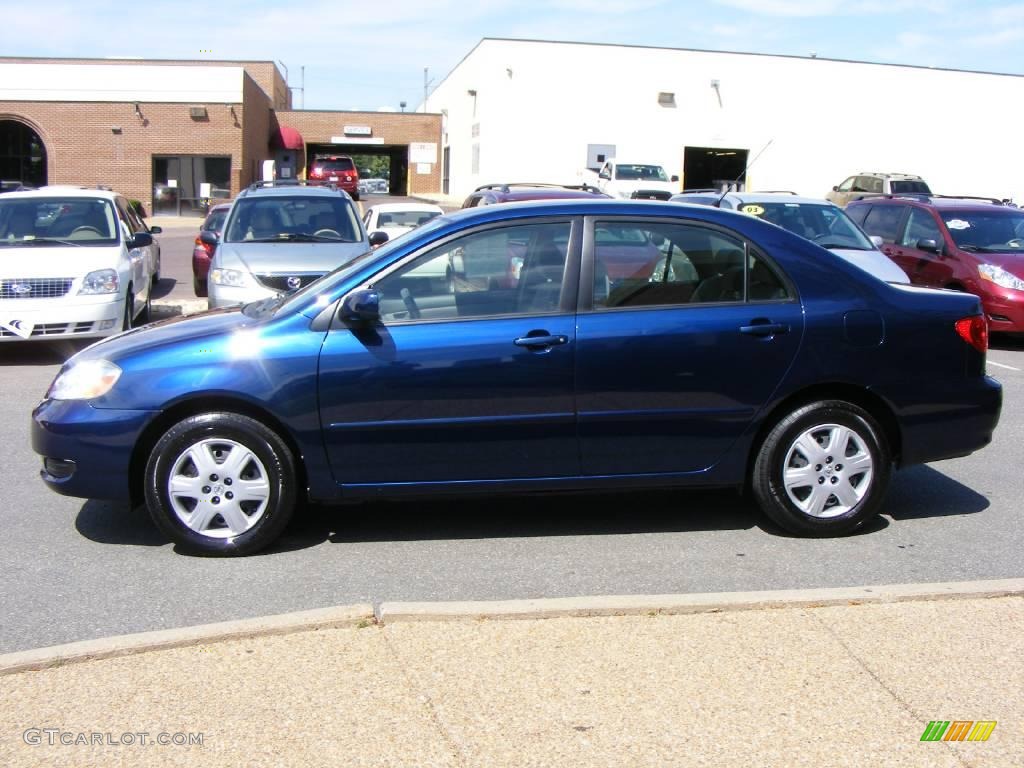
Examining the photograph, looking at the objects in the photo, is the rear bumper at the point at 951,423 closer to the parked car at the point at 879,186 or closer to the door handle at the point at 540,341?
the door handle at the point at 540,341

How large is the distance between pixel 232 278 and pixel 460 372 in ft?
20.4

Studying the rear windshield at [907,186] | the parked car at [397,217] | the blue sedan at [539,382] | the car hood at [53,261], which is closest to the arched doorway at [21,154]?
the parked car at [397,217]

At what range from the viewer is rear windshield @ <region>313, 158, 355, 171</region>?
160ft

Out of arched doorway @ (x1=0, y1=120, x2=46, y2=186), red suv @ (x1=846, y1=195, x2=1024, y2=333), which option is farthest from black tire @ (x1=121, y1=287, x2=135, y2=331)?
arched doorway @ (x1=0, y1=120, x2=46, y2=186)

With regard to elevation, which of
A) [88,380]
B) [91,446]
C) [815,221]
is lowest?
[91,446]

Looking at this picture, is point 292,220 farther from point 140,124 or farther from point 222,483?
point 140,124

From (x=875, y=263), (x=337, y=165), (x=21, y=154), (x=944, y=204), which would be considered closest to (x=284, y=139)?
(x=337, y=165)

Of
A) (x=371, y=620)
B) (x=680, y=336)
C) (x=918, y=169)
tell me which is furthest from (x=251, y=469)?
(x=918, y=169)

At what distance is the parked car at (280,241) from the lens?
10797mm

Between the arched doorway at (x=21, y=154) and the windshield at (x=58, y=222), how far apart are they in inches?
1398

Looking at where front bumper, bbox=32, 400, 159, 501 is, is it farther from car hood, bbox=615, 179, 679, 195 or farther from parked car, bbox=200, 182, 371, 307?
car hood, bbox=615, 179, 679, 195

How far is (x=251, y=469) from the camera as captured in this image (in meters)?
5.23

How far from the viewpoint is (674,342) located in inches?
212

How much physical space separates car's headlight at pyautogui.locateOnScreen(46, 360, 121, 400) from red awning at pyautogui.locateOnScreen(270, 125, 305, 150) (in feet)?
181
